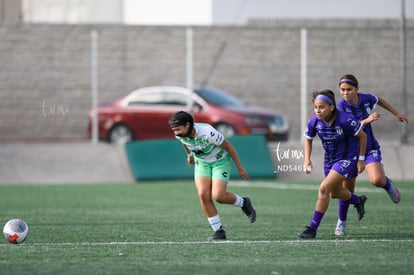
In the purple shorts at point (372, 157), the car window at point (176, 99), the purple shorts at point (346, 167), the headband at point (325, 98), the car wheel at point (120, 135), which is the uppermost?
the headband at point (325, 98)

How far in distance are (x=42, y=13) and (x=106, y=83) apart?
411 inches

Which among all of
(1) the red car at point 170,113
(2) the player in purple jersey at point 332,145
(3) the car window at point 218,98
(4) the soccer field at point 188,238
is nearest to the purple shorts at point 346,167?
(2) the player in purple jersey at point 332,145

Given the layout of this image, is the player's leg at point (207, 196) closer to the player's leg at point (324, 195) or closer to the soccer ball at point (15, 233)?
the player's leg at point (324, 195)

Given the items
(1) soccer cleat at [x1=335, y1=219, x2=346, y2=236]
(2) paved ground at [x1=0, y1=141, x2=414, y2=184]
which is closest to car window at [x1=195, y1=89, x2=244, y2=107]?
(2) paved ground at [x1=0, y1=141, x2=414, y2=184]

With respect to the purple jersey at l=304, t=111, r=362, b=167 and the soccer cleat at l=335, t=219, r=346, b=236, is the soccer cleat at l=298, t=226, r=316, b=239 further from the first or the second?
the purple jersey at l=304, t=111, r=362, b=167

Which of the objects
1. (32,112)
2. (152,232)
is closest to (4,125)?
(32,112)

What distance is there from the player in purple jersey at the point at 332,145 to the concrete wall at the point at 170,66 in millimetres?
12170

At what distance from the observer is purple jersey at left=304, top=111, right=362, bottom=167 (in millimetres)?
10810

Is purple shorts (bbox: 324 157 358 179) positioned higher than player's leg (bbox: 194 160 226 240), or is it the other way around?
purple shorts (bbox: 324 157 358 179)

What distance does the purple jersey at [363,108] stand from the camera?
11.9m

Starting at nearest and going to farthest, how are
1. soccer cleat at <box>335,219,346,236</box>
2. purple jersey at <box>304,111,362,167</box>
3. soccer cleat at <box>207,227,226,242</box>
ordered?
soccer cleat at <box>207,227,226,242</box>
purple jersey at <box>304,111,362,167</box>
soccer cleat at <box>335,219,346,236</box>

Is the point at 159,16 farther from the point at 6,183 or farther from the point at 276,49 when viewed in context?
the point at 6,183

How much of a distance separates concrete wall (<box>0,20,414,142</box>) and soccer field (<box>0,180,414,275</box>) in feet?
19.0

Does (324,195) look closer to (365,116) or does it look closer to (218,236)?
(218,236)
